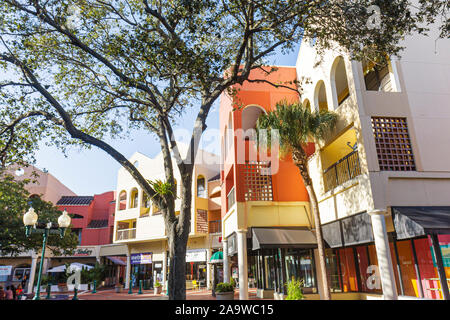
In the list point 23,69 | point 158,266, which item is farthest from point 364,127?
point 158,266

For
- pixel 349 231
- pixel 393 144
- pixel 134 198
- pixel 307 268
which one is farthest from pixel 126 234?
pixel 393 144

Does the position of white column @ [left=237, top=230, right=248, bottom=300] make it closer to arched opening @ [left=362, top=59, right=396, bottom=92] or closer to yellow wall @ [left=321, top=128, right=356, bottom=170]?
yellow wall @ [left=321, top=128, right=356, bottom=170]

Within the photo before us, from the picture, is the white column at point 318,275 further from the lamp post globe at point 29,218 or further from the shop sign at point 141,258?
the shop sign at point 141,258

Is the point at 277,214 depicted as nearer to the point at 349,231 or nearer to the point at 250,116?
the point at 349,231

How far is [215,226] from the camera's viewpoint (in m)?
27.0

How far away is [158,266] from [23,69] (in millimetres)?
24734

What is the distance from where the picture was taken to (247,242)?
574 inches

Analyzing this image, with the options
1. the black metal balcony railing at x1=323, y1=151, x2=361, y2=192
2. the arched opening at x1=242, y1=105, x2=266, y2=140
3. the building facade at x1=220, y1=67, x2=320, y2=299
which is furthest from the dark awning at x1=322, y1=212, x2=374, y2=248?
the arched opening at x1=242, y1=105, x2=266, y2=140

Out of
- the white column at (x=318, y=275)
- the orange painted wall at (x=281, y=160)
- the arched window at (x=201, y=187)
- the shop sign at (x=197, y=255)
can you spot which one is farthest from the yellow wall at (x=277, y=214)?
the arched window at (x=201, y=187)

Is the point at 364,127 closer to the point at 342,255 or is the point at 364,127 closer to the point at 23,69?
the point at 342,255

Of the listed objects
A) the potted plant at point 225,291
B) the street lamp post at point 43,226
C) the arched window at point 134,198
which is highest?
the arched window at point 134,198

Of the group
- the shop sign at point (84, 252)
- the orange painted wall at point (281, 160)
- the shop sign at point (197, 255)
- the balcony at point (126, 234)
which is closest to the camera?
the orange painted wall at point (281, 160)

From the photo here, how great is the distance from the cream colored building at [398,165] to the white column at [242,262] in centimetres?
349

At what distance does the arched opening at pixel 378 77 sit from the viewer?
11.9 meters
